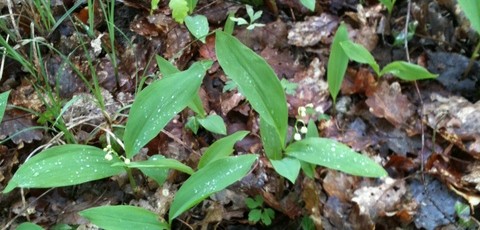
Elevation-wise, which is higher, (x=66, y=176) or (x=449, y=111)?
(x=66, y=176)

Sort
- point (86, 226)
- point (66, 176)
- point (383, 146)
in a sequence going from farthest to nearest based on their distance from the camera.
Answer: point (383, 146), point (86, 226), point (66, 176)

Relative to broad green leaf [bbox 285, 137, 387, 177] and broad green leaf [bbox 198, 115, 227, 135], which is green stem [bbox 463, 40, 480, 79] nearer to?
broad green leaf [bbox 285, 137, 387, 177]

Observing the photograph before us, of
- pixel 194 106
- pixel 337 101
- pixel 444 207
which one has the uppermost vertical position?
pixel 194 106

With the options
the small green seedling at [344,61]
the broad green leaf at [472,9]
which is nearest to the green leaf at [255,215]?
the small green seedling at [344,61]

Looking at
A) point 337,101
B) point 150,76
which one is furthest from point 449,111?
point 150,76

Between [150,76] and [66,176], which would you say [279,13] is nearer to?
[150,76]

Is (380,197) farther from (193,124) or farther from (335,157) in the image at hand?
(193,124)

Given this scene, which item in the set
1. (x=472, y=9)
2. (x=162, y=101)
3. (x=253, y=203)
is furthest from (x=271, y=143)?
(x=472, y=9)
